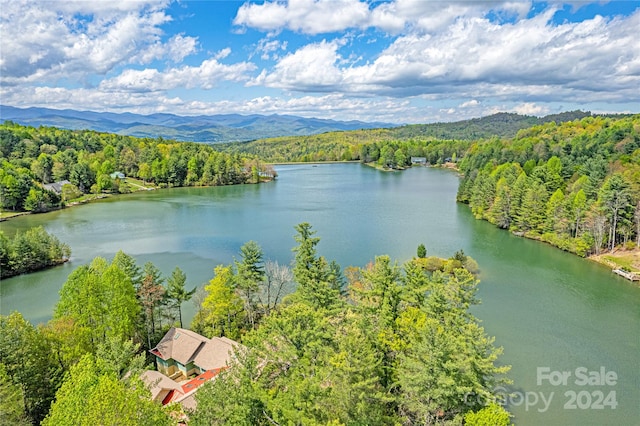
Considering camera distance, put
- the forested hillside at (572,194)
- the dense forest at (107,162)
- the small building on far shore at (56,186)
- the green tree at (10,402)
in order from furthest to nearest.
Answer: the dense forest at (107,162), the small building on far shore at (56,186), the forested hillside at (572,194), the green tree at (10,402)

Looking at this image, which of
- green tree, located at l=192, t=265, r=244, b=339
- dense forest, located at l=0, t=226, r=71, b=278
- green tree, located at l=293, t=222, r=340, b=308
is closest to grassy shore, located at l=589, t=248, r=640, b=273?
green tree, located at l=293, t=222, r=340, b=308

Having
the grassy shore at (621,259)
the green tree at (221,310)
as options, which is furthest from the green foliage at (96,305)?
the grassy shore at (621,259)

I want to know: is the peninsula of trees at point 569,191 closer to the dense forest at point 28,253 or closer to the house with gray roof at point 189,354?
the house with gray roof at point 189,354

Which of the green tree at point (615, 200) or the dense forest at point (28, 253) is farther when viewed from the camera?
the green tree at point (615, 200)

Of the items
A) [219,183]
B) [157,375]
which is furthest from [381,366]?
[219,183]

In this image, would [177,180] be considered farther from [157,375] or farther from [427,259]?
[157,375]

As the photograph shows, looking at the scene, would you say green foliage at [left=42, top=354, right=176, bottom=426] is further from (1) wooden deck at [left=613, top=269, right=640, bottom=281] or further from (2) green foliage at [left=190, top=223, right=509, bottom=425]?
(1) wooden deck at [left=613, top=269, right=640, bottom=281]
